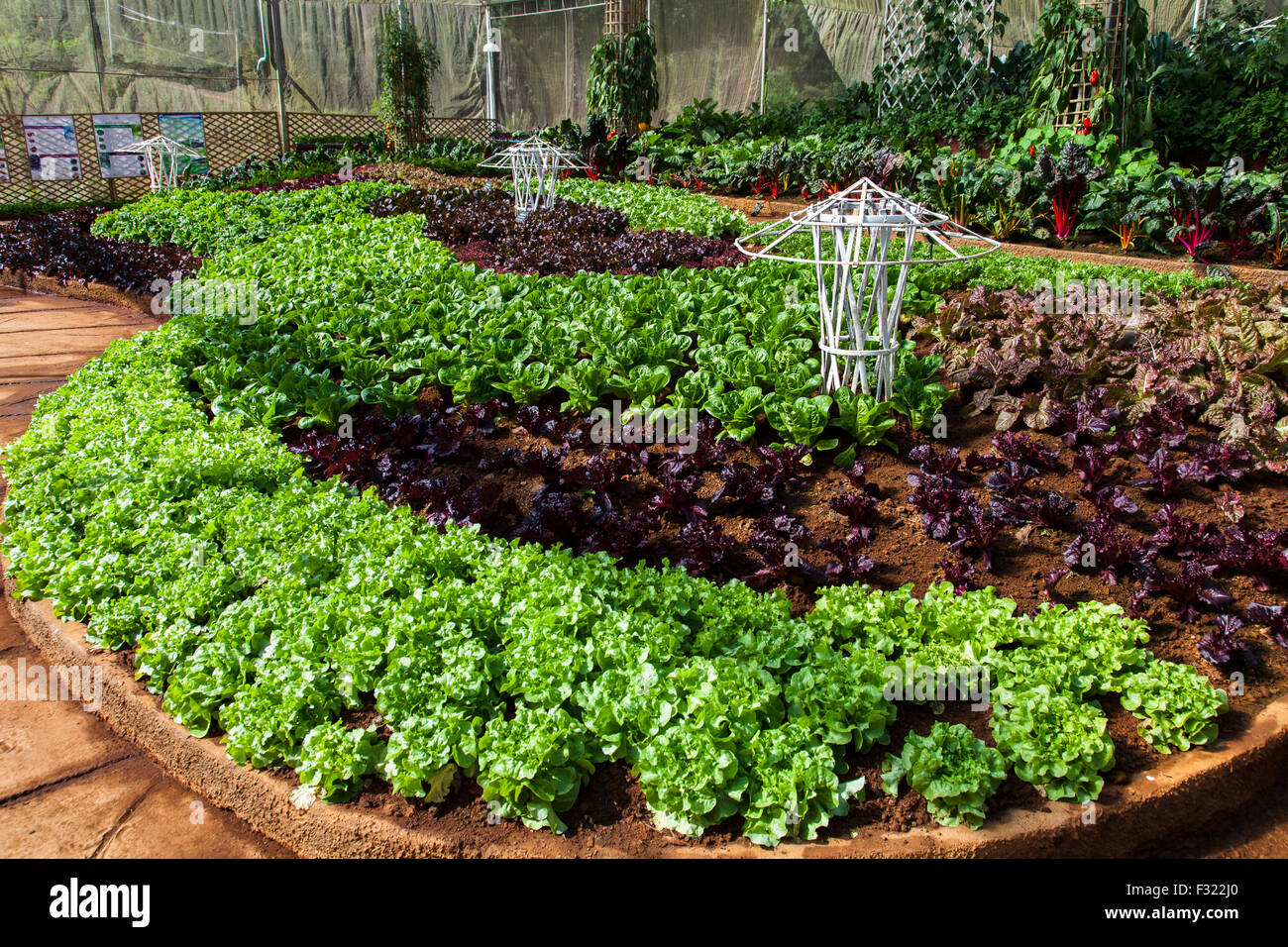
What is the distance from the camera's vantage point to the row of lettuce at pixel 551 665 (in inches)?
86.1

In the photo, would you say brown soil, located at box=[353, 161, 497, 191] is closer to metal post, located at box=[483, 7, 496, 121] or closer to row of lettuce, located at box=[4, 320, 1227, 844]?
metal post, located at box=[483, 7, 496, 121]

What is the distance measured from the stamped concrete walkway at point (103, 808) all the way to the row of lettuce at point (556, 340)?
191 centimetres

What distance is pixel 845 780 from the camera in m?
2.28

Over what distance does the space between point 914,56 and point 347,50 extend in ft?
47.1

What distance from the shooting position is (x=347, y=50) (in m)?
22.0

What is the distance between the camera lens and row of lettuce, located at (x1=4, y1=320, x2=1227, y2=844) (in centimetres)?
219

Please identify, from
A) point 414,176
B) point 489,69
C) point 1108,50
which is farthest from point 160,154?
point 1108,50

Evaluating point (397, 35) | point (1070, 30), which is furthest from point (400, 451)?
point (397, 35)

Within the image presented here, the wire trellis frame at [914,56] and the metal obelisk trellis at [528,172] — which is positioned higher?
the wire trellis frame at [914,56]

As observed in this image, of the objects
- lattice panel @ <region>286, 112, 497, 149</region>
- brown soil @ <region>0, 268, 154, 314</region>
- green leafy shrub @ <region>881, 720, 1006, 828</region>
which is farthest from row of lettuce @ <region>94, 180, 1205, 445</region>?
lattice panel @ <region>286, 112, 497, 149</region>

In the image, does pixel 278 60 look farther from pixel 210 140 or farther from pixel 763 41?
pixel 763 41

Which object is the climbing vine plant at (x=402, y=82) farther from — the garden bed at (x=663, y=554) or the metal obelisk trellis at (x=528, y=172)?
the garden bed at (x=663, y=554)

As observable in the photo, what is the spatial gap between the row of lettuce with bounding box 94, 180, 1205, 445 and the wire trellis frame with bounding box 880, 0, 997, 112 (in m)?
9.74

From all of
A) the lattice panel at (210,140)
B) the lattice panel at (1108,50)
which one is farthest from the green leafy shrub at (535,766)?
the lattice panel at (210,140)
